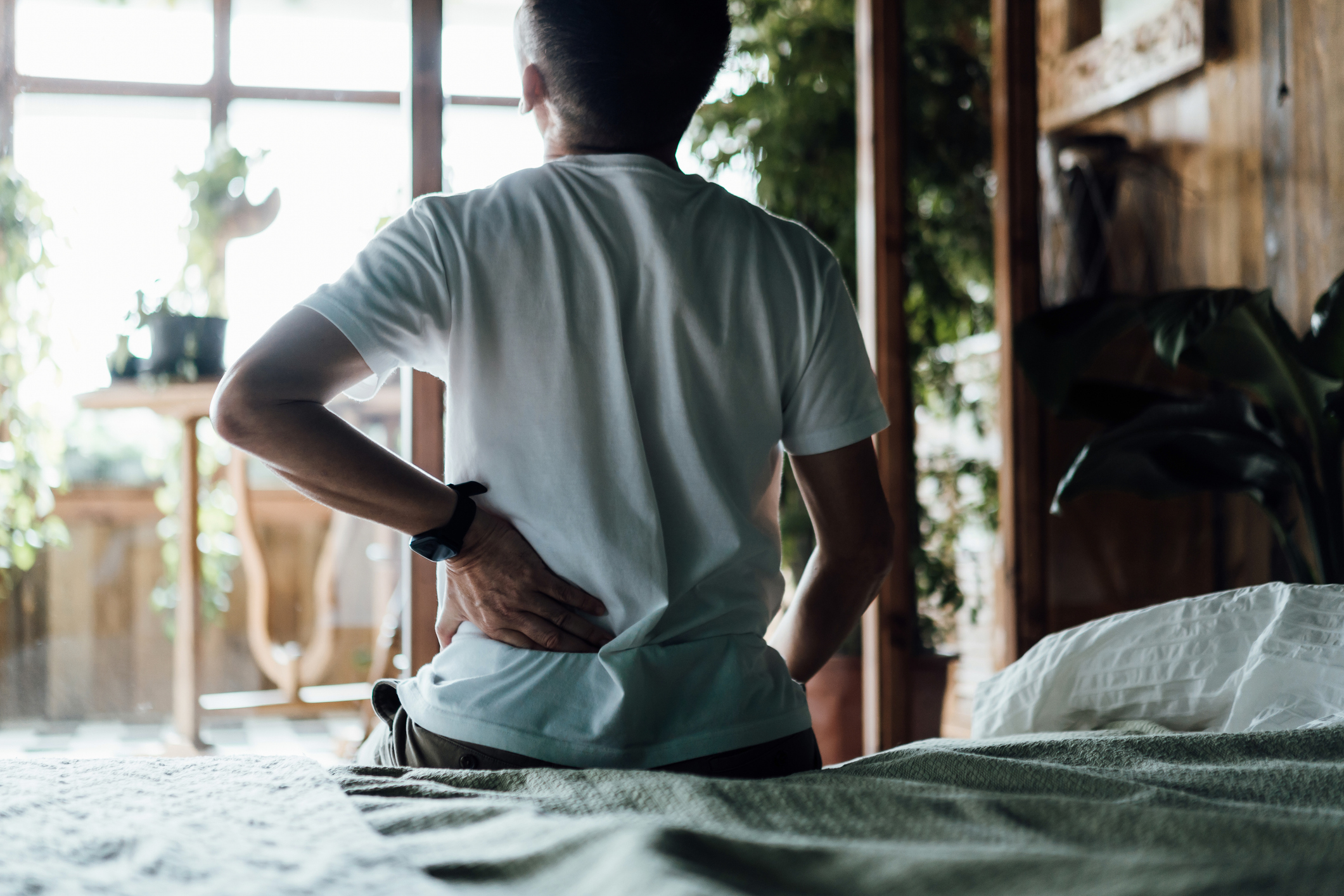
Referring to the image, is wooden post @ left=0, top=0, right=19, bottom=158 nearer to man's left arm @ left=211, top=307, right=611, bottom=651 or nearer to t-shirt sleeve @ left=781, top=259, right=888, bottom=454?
man's left arm @ left=211, top=307, right=611, bottom=651

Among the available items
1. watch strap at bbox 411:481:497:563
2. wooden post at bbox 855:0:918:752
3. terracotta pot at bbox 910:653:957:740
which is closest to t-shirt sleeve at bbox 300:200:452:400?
watch strap at bbox 411:481:497:563

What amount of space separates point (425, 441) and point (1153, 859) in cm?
150

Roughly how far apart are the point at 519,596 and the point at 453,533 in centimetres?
8

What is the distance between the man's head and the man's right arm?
37cm

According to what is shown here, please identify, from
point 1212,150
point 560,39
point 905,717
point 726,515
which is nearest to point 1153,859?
point 726,515

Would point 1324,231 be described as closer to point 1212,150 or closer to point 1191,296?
point 1212,150

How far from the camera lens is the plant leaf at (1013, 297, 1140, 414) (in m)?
2.06

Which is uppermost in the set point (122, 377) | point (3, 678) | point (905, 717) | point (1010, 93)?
point (1010, 93)

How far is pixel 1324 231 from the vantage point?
7.50 ft

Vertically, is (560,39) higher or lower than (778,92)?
lower

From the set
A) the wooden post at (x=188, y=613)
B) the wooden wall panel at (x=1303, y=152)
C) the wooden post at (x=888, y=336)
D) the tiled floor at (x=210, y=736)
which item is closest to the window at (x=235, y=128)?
the wooden post at (x=188, y=613)

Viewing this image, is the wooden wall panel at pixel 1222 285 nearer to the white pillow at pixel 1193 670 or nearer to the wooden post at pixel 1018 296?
the wooden post at pixel 1018 296

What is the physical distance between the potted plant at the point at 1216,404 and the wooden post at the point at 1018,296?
0.25 m

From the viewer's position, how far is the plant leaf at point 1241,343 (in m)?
1.85
